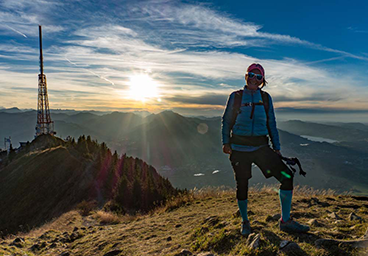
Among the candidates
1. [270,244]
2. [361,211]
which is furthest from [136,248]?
[361,211]

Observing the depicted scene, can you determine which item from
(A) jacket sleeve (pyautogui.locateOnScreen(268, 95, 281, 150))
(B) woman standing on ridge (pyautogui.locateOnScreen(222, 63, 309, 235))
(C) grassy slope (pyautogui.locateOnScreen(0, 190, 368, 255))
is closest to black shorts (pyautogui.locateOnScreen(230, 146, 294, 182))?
(B) woman standing on ridge (pyautogui.locateOnScreen(222, 63, 309, 235))

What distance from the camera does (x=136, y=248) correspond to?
5.84 m

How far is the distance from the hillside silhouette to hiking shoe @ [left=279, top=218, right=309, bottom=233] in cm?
1075

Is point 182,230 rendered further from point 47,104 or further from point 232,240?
point 47,104

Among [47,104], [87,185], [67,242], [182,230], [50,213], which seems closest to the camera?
[182,230]

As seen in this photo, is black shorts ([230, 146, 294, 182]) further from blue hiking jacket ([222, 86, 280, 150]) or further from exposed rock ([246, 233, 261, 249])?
exposed rock ([246, 233, 261, 249])

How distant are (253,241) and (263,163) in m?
1.43

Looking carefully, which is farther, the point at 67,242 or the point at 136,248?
the point at 67,242

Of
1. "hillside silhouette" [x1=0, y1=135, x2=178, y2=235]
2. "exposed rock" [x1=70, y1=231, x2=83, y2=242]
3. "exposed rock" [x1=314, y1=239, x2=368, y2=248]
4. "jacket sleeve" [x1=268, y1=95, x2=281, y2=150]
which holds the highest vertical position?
"jacket sleeve" [x1=268, y1=95, x2=281, y2=150]

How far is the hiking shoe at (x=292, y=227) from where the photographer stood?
4.12 meters

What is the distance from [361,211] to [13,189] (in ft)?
110

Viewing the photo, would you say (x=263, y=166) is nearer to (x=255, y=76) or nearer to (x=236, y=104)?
(x=236, y=104)

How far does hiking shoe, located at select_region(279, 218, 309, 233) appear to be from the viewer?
4.12 meters

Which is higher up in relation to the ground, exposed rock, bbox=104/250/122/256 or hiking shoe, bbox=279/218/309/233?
hiking shoe, bbox=279/218/309/233
